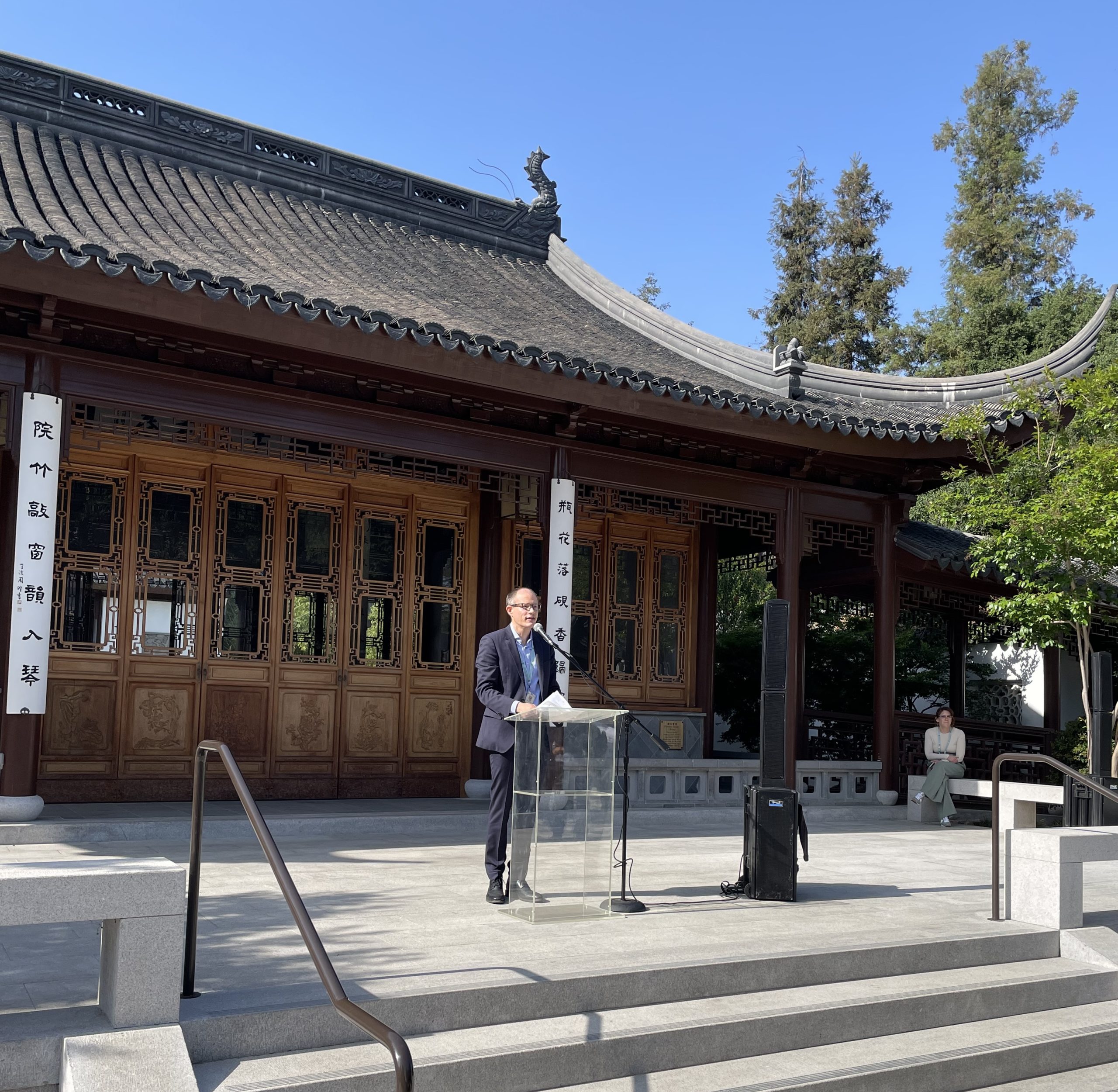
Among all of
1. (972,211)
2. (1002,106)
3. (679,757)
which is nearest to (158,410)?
(679,757)

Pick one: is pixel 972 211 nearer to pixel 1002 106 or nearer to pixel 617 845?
pixel 1002 106

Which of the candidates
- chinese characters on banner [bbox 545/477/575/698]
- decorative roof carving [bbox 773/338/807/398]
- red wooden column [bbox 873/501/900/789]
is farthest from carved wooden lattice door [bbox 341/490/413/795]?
red wooden column [bbox 873/501/900/789]

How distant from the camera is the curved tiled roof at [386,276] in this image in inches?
302

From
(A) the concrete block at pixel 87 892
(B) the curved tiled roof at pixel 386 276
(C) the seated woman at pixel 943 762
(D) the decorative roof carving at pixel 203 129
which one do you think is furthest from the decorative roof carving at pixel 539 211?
(A) the concrete block at pixel 87 892

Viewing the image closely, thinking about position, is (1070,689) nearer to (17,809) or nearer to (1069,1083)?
(1069,1083)

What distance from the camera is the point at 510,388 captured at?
821 centimetres

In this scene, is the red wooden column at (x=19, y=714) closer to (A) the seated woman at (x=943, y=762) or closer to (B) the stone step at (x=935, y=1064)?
(B) the stone step at (x=935, y=1064)

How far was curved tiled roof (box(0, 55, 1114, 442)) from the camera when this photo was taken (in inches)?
302

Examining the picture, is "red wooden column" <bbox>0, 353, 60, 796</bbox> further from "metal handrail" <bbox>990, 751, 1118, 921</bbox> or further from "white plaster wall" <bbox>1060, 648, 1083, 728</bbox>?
"white plaster wall" <bbox>1060, 648, 1083, 728</bbox>

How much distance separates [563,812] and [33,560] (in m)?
3.68

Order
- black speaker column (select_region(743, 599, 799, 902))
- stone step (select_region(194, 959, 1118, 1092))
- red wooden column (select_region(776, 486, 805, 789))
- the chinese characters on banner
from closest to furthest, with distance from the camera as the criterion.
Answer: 1. stone step (select_region(194, 959, 1118, 1092))
2. black speaker column (select_region(743, 599, 799, 902))
3. the chinese characters on banner
4. red wooden column (select_region(776, 486, 805, 789))

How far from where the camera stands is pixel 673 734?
11070mm

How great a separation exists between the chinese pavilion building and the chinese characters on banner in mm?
132

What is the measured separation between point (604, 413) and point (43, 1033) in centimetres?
667
